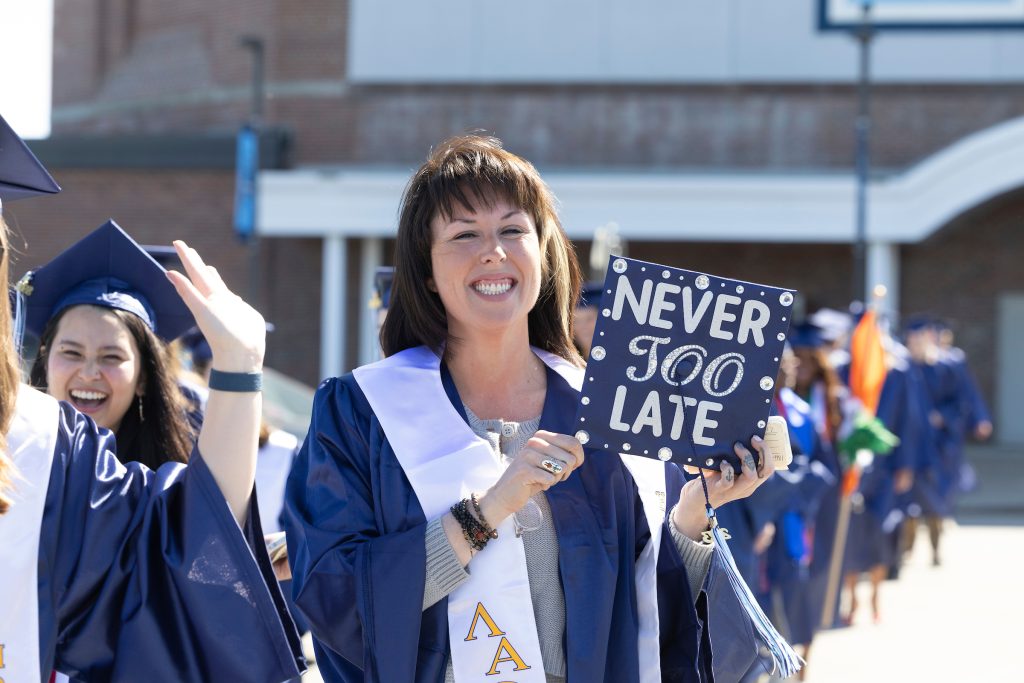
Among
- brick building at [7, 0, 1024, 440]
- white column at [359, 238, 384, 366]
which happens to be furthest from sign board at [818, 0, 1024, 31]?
white column at [359, 238, 384, 366]

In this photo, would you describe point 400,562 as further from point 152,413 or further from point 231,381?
point 152,413

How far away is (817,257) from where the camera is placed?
22.0 metres

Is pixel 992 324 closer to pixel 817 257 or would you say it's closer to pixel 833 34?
pixel 817 257

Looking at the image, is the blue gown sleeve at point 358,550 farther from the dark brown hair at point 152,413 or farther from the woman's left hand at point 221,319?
the dark brown hair at point 152,413

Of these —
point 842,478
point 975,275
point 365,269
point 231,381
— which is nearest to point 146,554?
point 231,381

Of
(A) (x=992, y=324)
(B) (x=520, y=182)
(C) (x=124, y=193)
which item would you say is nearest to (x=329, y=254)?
(C) (x=124, y=193)

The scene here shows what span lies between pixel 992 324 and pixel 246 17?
1380cm

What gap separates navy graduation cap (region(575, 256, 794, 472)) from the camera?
2592mm

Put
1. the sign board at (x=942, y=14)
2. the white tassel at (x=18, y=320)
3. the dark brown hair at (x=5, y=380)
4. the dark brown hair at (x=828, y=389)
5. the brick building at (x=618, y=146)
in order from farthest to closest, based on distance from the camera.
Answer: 1. the sign board at (x=942, y=14)
2. the brick building at (x=618, y=146)
3. the dark brown hair at (x=828, y=389)
4. the white tassel at (x=18, y=320)
5. the dark brown hair at (x=5, y=380)

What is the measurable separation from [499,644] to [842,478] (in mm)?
5312

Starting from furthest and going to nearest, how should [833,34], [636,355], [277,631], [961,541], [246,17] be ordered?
[246,17] → [833,34] → [961,541] → [636,355] → [277,631]

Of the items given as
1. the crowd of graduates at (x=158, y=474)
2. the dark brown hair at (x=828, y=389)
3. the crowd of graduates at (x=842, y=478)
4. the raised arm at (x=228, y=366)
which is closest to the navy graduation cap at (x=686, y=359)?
the crowd of graduates at (x=158, y=474)

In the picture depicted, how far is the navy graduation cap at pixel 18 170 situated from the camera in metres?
2.48

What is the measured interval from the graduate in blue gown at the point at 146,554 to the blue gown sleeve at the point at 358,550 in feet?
0.43
